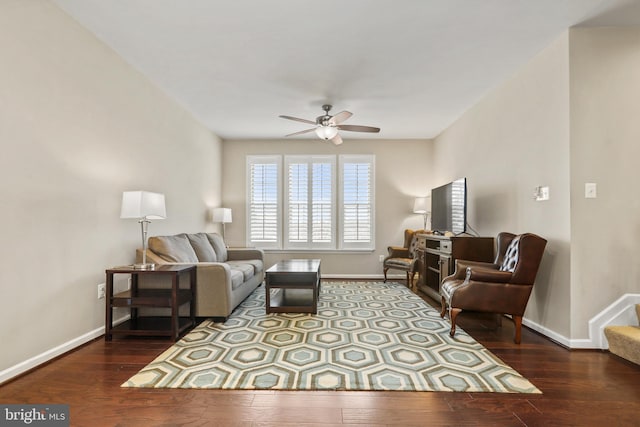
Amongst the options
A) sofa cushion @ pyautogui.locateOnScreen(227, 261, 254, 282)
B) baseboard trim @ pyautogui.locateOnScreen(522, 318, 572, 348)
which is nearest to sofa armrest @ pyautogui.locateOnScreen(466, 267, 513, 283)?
baseboard trim @ pyautogui.locateOnScreen(522, 318, 572, 348)

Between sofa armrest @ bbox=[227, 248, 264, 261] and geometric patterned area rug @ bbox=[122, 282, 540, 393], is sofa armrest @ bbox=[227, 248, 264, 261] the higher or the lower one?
the higher one

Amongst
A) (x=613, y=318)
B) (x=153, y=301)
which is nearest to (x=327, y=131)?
(x=153, y=301)

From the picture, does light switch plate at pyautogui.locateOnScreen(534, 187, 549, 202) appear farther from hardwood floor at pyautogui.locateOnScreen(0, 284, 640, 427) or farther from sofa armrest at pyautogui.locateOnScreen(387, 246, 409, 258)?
sofa armrest at pyautogui.locateOnScreen(387, 246, 409, 258)

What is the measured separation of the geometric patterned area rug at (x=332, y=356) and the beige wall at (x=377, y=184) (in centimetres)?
241

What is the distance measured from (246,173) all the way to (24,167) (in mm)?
4176

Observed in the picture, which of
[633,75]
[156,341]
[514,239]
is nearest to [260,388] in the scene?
[156,341]

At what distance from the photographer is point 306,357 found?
2.53 m

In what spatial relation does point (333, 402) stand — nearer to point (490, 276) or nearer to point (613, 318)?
point (490, 276)

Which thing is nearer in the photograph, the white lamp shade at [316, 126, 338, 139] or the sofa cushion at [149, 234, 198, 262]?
the sofa cushion at [149, 234, 198, 262]

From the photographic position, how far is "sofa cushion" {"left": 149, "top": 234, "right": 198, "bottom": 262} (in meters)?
3.54

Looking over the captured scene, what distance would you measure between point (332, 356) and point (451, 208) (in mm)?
2773

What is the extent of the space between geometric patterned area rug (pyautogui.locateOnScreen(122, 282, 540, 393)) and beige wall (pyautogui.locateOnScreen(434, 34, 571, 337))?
0.93 metres

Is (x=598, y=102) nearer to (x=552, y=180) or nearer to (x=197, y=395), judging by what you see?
(x=552, y=180)

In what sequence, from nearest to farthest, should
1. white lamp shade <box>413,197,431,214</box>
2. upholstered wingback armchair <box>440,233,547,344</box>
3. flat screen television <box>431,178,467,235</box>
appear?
1. upholstered wingback armchair <box>440,233,547,344</box>
2. flat screen television <box>431,178,467,235</box>
3. white lamp shade <box>413,197,431,214</box>
